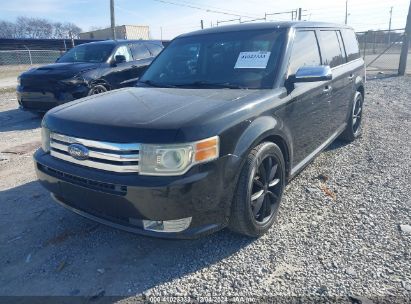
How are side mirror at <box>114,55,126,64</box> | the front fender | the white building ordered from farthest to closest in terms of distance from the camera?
the white building → side mirror at <box>114,55,126,64</box> → the front fender

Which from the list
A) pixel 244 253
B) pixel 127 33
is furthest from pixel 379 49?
pixel 244 253

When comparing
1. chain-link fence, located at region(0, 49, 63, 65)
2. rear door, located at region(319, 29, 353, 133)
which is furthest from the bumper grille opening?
chain-link fence, located at region(0, 49, 63, 65)

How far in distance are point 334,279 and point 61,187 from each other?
7.16 feet

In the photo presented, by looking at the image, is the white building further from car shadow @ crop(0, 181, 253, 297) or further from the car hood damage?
car shadow @ crop(0, 181, 253, 297)

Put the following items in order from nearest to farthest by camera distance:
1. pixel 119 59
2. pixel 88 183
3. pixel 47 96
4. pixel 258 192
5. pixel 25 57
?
pixel 88 183
pixel 258 192
pixel 47 96
pixel 119 59
pixel 25 57

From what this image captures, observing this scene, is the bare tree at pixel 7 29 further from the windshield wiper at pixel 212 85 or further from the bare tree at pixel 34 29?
the windshield wiper at pixel 212 85

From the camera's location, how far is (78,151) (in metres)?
2.53

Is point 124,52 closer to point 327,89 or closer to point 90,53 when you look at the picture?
point 90,53

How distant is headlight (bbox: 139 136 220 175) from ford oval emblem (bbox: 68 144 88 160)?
0.49 metres

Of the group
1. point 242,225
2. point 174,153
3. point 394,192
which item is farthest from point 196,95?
point 394,192

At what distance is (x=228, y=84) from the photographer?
326 centimetres

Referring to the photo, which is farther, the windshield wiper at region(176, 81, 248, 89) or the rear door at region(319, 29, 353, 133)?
the rear door at region(319, 29, 353, 133)

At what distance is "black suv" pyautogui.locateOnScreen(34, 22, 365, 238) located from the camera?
2314 millimetres

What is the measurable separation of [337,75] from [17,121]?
6810 mm
